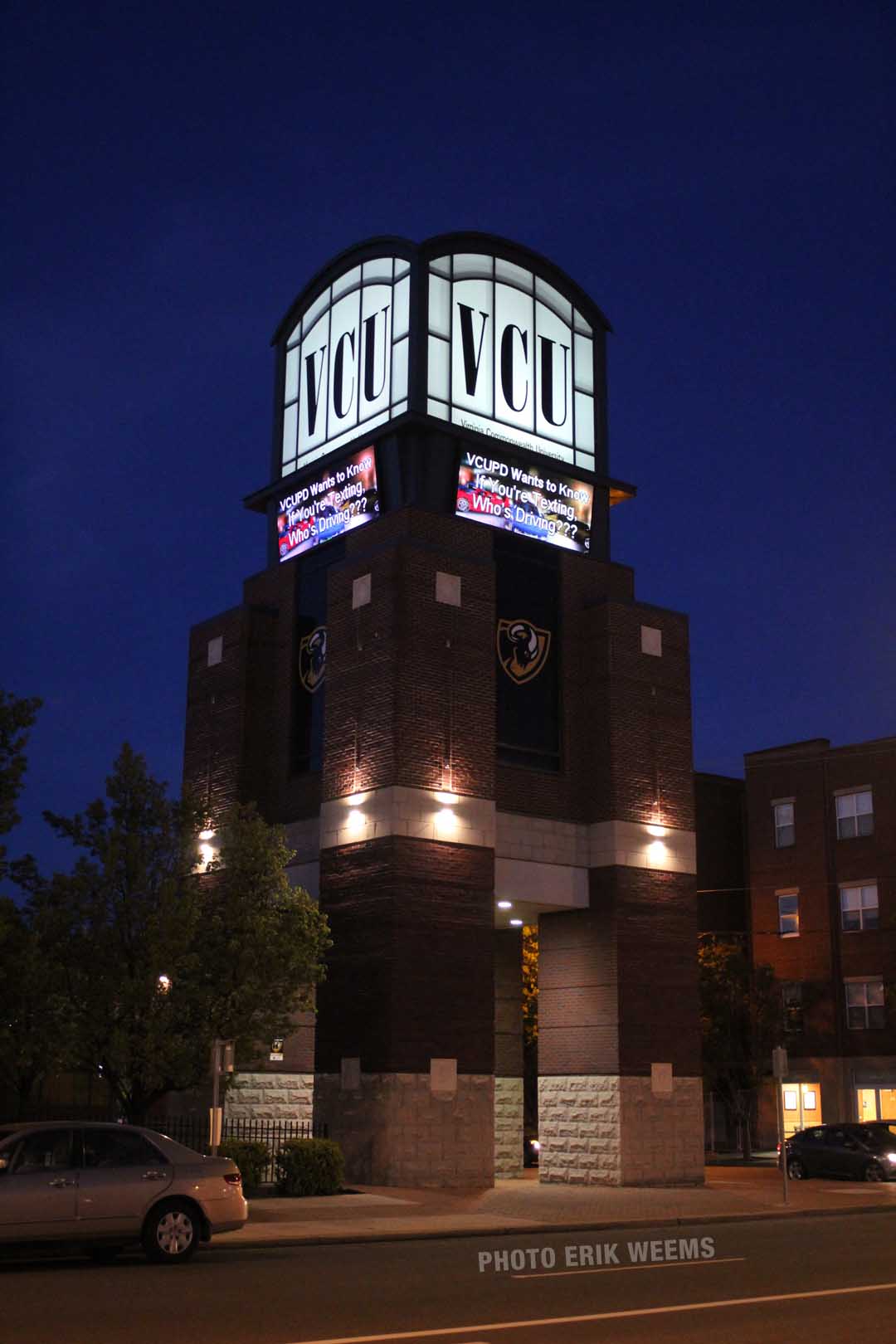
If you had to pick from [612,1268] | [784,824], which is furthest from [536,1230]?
[784,824]

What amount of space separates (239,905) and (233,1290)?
13410 mm

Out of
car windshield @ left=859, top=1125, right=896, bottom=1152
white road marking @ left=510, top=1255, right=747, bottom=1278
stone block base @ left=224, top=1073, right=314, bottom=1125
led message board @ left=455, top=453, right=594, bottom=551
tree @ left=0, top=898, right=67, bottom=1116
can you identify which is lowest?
white road marking @ left=510, top=1255, right=747, bottom=1278

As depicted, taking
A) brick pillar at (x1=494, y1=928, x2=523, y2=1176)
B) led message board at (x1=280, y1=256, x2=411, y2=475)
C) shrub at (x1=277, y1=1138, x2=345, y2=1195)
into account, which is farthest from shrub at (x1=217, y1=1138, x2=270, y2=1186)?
led message board at (x1=280, y1=256, x2=411, y2=475)

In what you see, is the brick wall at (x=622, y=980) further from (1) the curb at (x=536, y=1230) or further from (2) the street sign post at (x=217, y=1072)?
(2) the street sign post at (x=217, y=1072)

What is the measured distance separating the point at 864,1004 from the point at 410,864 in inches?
1000

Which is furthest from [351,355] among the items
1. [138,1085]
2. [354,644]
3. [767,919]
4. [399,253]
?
[767,919]

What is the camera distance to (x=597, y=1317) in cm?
1211

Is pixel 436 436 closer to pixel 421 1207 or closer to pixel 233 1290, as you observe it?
pixel 421 1207

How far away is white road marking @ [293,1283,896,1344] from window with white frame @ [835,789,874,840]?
38351 millimetres

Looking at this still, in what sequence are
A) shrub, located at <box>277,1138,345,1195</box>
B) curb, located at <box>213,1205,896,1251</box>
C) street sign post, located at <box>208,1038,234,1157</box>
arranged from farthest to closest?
shrub, located at <box>277,1138,345,1195</box>, street sign post, located at <box>208,1038,234,1157</box>, curb, located at <box>213,1205,896,1251</box>

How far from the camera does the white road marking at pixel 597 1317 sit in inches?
433

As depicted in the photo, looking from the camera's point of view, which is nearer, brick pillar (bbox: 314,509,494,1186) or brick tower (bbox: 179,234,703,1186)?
brick pillar (bbox: 314,509,494,1186)

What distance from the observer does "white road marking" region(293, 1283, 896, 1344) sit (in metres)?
11.0

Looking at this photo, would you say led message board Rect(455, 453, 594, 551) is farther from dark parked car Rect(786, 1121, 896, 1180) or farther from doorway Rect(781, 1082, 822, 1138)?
doorway Rect(781, 1082, 822, 1138)
